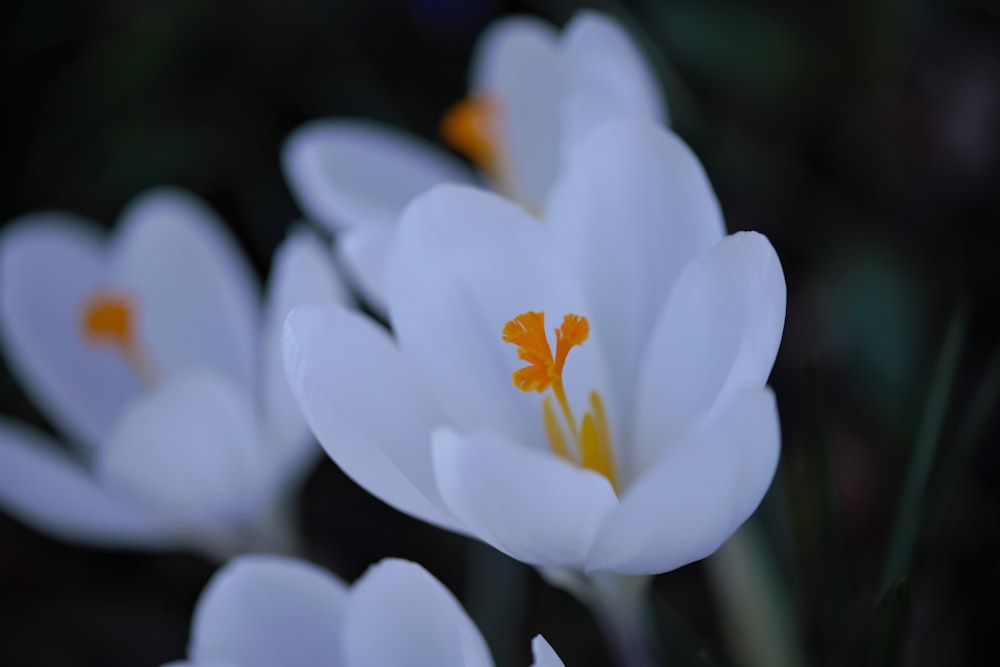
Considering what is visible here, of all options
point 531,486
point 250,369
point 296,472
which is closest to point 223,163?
point 250,369

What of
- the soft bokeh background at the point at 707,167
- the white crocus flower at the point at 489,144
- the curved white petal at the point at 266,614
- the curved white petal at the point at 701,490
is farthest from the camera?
the soft bokeh background at the point at 707,167

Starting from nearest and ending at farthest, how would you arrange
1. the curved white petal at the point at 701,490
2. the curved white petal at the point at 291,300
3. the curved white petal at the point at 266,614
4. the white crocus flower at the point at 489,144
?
the curved white petal at the point at 701,490, the curved white petal at the point at 266,614, the curved white petal at the point at 291,300, the white crocus flower at the point at 489,144

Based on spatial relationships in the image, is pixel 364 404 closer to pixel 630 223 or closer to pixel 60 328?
pixel 630 223

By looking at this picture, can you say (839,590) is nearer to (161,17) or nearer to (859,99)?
(859,99)

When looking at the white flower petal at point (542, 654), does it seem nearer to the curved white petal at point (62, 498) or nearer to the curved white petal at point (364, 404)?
the curved white petal at point (364, 404)

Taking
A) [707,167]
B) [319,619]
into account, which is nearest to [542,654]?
[319,619]

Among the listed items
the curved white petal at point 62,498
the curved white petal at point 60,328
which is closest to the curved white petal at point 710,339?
the curved white petal at point 62,498
